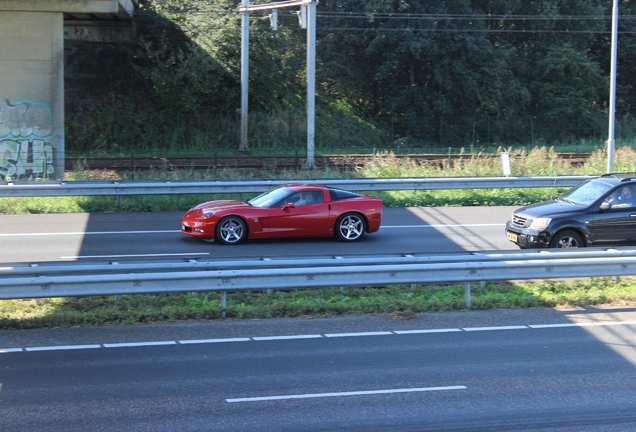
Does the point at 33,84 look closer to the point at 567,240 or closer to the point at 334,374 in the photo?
the point at 567,240

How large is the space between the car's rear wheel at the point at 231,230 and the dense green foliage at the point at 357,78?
21034 mm

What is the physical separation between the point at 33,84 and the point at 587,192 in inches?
739

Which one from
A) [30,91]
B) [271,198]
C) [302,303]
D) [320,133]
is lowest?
[302,303]

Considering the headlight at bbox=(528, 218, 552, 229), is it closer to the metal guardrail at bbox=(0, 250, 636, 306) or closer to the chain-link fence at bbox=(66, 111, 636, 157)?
the metal guardrail at bbox=(0, 250, 636, 306)

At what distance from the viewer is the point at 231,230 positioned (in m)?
15.1

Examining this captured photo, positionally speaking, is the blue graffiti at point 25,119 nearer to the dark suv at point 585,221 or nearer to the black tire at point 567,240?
the dark suv at point 585,221

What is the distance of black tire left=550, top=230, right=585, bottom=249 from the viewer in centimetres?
1370

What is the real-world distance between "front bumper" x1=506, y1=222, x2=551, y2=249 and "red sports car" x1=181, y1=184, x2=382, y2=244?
9.91 ft

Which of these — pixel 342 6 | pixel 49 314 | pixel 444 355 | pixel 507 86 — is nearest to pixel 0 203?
pixel 49 314

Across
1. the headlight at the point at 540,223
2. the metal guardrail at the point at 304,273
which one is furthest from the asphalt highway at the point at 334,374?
the headlight at the point at 540,223

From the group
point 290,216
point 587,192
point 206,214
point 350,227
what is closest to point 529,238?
point 587,192

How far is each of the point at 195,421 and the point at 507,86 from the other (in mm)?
41765

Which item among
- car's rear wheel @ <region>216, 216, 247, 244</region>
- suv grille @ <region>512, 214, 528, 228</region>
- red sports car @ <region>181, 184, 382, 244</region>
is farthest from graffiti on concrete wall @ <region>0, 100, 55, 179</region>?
suv grille @ <region>512, 214, 528, 228</region>

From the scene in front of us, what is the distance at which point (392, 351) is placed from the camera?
327 inches
